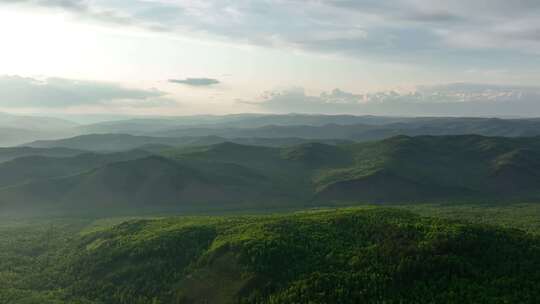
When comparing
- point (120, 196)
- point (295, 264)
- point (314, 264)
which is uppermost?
point (314, 264)

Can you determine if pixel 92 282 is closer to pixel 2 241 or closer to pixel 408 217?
pixel 2 241

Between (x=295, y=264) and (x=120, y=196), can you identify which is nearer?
(x=295, y=264)

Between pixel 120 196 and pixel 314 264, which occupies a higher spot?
pixel 314 264

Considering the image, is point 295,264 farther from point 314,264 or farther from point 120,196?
point 120,196

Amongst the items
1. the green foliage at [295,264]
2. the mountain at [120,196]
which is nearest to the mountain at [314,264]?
the green foliage at [295,264]

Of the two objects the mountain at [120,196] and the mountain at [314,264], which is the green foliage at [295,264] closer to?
the mountain at [314,264]

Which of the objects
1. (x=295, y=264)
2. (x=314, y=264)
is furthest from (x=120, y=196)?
(x=314, y=264)

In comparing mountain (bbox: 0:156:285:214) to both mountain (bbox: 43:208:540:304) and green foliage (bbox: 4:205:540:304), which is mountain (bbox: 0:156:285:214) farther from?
mountain (bbox: 43:208:540:304)

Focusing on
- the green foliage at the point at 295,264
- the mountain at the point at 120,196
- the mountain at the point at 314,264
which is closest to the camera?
the mountain at the point at 314,264

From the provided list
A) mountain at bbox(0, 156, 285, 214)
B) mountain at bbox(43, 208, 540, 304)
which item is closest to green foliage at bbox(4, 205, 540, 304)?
mountain at bbox(43, 208, 540, 304)
